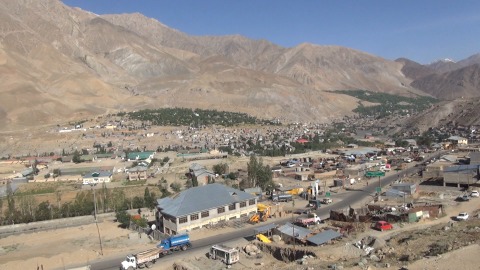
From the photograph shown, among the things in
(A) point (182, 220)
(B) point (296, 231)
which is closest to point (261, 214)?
(A) point (182, 220)

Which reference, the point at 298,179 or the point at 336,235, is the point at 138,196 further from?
the point at 336,235

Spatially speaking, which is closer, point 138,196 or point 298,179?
point 138,196

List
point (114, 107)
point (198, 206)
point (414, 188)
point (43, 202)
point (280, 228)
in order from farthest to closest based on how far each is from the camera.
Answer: point (114, 107), point (43, 202), point (414, 188), point (198, 206), point (280, 228)

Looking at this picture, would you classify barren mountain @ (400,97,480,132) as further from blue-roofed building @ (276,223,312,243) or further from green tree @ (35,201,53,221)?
green tree @ (35,201,53,221)

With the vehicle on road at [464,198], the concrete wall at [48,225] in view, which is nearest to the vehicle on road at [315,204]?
the vehicle on road at [464,198]

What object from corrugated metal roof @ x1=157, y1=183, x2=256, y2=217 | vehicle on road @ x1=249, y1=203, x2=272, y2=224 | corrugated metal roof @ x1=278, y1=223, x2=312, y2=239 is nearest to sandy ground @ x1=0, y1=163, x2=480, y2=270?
corrugated metal roof @ x1=157, y1=183, x2=256, y2=217

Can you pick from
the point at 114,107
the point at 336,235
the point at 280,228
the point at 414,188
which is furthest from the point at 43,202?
the point at 114,107
